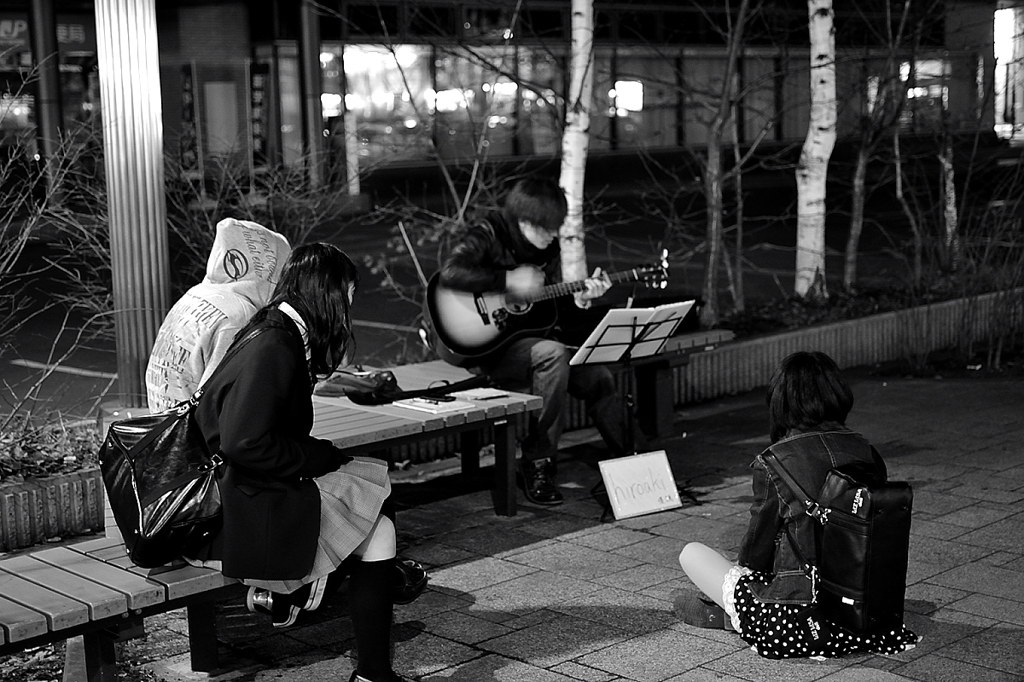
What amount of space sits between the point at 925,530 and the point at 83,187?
472cm

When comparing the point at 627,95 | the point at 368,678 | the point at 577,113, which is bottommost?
the point at 368,678

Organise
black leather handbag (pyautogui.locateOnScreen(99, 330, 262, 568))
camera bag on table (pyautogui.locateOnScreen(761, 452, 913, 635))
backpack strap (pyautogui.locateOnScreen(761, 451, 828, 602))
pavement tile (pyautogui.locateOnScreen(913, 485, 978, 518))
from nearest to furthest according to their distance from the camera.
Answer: black leather handbag (pyautogui.locateOnScreen(99, 330, 262, 568)), camera bag on table (pyautogui.locateOnScreen(761, 452, 913, 635)), backpack strap (pyautogui.locateOnScreen(761, 451, 828, 602)), pavement tile (pyautogui.locateOnScreen(913, 485, 978, 518))

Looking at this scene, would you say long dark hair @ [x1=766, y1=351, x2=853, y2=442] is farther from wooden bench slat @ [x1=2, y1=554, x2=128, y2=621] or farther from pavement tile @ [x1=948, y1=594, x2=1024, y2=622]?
wooden bench slat @ [x1=2, y1=554, x2=128, y2=621]

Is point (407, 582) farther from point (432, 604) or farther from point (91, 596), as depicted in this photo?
point (91, 596)

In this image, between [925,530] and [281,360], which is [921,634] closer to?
[925,530]

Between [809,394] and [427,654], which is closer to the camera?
[809,394]

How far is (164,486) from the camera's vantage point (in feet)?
12.9

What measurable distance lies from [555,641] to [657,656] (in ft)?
1.24

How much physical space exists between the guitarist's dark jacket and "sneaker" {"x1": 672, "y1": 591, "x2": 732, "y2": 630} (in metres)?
2.34

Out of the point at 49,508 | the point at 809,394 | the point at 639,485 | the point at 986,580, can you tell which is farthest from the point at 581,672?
the point at 49,508

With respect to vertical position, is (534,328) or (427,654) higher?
(534,328)

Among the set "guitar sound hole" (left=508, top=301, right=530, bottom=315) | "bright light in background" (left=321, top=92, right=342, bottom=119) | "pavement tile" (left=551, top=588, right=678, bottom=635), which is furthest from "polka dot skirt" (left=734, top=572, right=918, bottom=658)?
"bright light in background" (left=321, top=92, right=342, bottom=119)

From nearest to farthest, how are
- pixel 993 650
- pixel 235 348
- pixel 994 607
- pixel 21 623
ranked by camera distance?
pixel 21 623, pixel 235 348, pixel 993 650, pixel 994 607

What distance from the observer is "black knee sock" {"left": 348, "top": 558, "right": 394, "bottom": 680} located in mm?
4109
